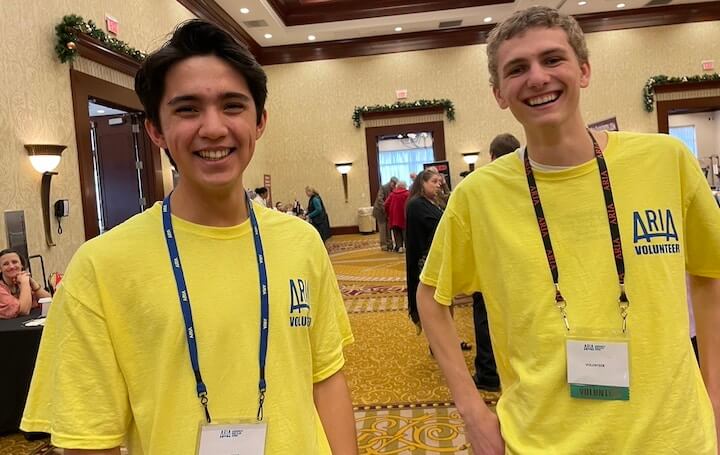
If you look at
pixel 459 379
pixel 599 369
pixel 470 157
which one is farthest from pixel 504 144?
pixel 470 157

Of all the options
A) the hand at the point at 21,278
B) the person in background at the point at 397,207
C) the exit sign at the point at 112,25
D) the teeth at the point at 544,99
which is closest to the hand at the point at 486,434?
the teeth at the point at 544,99

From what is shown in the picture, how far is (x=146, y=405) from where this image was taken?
1.00 m

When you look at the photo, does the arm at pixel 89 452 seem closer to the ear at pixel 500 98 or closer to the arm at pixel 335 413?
the arm at pixel 335 413

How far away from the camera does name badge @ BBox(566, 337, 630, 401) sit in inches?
44.4

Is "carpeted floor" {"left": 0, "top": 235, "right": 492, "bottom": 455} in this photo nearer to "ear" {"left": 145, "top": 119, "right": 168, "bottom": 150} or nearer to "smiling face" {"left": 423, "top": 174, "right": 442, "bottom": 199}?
"smiling face" {"left": 423, "top": 174, "right": 442, "bottom": 199}

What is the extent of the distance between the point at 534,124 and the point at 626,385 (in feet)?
1.98

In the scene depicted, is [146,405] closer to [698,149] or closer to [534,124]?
[534,124]

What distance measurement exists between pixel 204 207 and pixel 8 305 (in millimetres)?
3940

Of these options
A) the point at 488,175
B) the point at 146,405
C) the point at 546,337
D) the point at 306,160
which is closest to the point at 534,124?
the point at 488,175

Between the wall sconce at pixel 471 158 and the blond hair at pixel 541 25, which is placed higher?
the wall sconce at pixel 471 158

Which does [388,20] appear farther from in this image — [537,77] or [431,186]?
[537,77]

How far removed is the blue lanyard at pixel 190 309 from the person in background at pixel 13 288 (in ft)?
12.7

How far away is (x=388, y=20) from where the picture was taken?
13.3 m

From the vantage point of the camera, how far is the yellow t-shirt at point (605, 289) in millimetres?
1121
